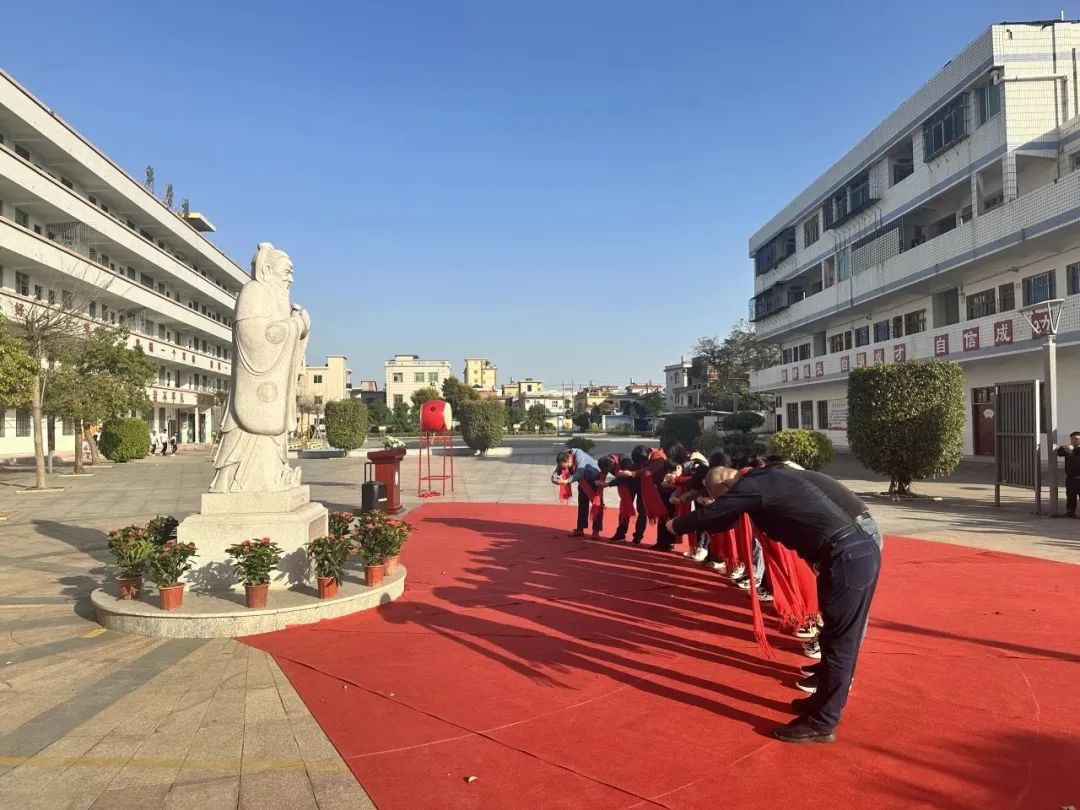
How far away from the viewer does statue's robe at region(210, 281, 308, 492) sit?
22.2ft

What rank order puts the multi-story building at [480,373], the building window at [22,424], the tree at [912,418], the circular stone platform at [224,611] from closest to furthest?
the circular stone platform at [224,611] → the tree at [912,418] → the building window at [22,424] → the multi-story building at [480,373]

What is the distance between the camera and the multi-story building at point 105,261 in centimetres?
2708

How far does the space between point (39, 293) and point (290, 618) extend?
105ft

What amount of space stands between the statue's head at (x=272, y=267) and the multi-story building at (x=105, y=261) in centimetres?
1803

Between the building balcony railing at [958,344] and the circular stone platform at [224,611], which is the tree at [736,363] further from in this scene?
the circular stone platform at [224,611]

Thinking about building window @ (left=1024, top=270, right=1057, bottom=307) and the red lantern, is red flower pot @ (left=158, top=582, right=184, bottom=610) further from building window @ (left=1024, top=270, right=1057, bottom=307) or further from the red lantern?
building window @ (left=1024, top=270, right=1057, bottom=307)

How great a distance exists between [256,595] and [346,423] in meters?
26.4

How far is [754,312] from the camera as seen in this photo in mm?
40844

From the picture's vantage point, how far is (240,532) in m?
6.39

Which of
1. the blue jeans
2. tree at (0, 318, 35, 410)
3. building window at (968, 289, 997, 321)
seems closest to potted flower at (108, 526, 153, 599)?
the blue jeans

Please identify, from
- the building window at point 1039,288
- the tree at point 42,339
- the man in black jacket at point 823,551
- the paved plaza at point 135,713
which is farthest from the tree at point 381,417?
the man in black jacket at point 823,551

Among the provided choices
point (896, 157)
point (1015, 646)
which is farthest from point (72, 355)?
point (896, 157)

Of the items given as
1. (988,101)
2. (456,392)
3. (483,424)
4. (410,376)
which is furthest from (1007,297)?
(410,376)

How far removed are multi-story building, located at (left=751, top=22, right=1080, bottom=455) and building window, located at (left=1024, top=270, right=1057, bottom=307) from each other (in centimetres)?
4
